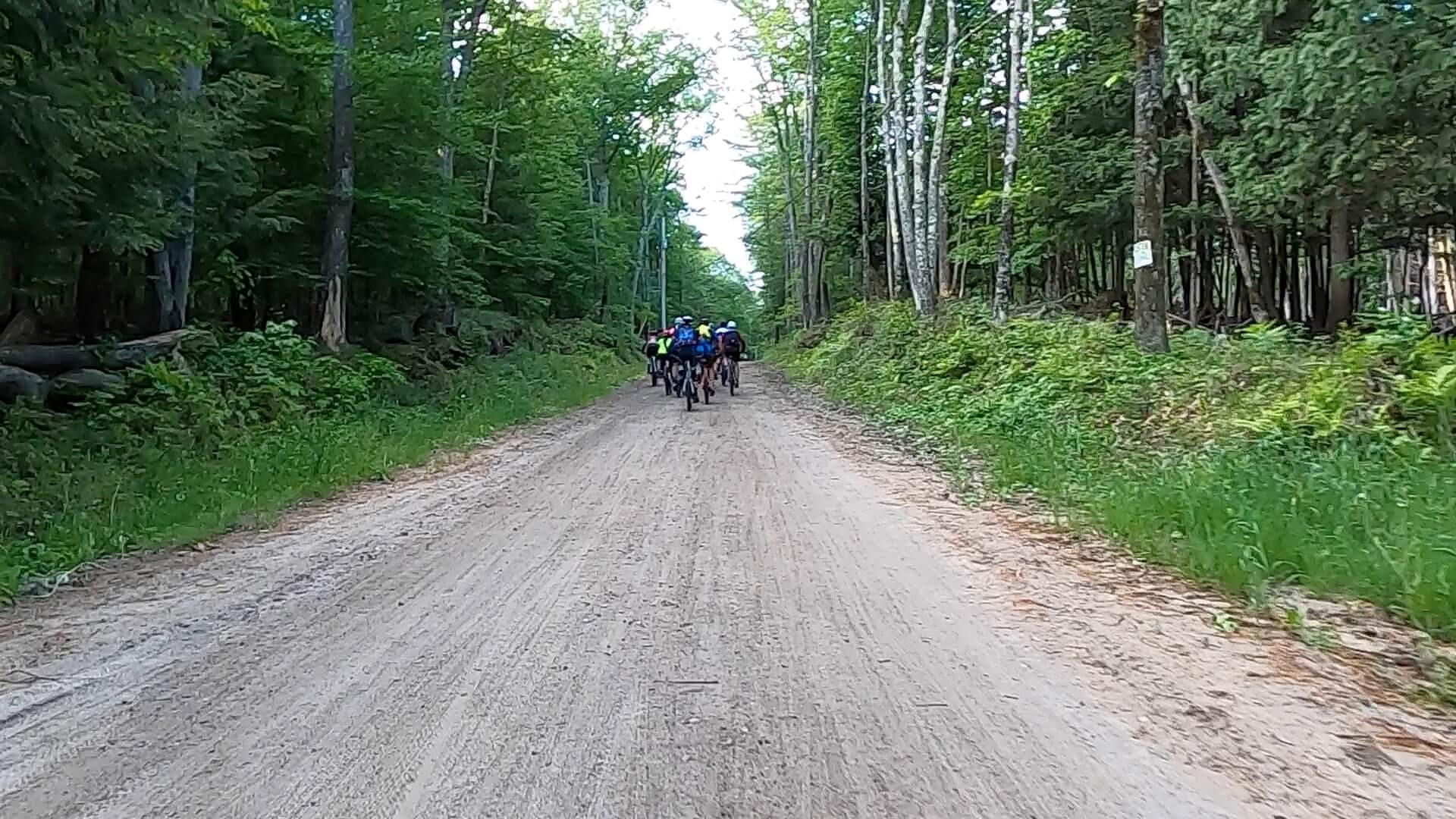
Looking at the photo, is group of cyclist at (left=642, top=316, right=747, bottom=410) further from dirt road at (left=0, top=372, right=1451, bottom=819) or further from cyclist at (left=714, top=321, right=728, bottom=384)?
dirt road at (left=0, top=372, right=1451, bottom=819)

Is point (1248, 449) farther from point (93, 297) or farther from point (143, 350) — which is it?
point (93, 297)

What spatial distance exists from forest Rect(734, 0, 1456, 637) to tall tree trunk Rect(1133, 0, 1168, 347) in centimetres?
4

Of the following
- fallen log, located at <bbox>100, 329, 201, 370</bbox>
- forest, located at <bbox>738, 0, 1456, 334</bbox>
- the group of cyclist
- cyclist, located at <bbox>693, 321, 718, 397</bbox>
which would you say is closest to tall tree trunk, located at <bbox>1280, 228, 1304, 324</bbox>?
forest, located at <bbox>738, 0, 1456, 334</bbox>

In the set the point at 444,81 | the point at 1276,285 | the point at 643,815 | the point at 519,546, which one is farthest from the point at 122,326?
the point at 1276,285

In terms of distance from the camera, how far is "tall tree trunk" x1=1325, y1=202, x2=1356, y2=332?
1727cm

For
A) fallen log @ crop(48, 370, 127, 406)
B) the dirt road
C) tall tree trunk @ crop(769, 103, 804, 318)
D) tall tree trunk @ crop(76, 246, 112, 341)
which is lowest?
the dirt road

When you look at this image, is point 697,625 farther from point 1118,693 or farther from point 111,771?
point 111,771

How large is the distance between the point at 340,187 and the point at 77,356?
17.6 feet

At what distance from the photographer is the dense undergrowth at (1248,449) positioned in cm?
590

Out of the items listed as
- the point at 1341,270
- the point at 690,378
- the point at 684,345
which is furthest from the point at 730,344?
the point at 1341,270

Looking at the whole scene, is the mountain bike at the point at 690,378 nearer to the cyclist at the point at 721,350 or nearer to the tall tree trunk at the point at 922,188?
the cyclist at the point at 721,350

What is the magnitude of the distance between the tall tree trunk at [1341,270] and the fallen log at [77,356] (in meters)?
17.1

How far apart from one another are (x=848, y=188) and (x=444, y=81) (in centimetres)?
2131

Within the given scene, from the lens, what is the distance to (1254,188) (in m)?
16.6
